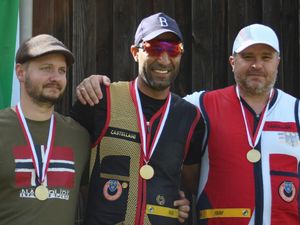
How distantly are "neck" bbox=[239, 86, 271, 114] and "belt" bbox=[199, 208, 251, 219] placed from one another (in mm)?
651

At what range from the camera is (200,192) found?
4.08 metres

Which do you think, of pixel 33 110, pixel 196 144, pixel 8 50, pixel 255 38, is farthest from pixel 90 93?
pixel 255 38

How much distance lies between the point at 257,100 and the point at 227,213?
2.43 ft

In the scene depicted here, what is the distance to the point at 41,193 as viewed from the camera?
3.46 metres

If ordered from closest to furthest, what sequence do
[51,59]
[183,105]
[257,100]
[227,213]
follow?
[51,59] < [227,213] < [183,105] < [257,100]

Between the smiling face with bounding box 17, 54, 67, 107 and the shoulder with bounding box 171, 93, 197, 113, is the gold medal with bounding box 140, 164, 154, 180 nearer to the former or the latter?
the shoulder with bounding box 171, 93, 197, 113

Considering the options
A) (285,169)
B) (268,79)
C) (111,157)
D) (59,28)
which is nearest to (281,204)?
(285,169)

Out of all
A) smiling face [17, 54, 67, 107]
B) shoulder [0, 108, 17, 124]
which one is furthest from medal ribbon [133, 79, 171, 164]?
Answer: shoulder [0, 108, 17, 124]

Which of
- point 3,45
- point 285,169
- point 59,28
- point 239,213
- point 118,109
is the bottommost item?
point 239,213

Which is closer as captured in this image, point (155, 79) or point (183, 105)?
point (155, 79)

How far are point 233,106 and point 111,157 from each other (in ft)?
2.88

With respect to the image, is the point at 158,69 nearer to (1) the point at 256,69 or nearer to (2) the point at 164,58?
(2) the point at 164,58

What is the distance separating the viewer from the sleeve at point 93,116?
385 cm

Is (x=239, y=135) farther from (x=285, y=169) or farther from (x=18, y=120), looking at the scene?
(x=18, y=120)
